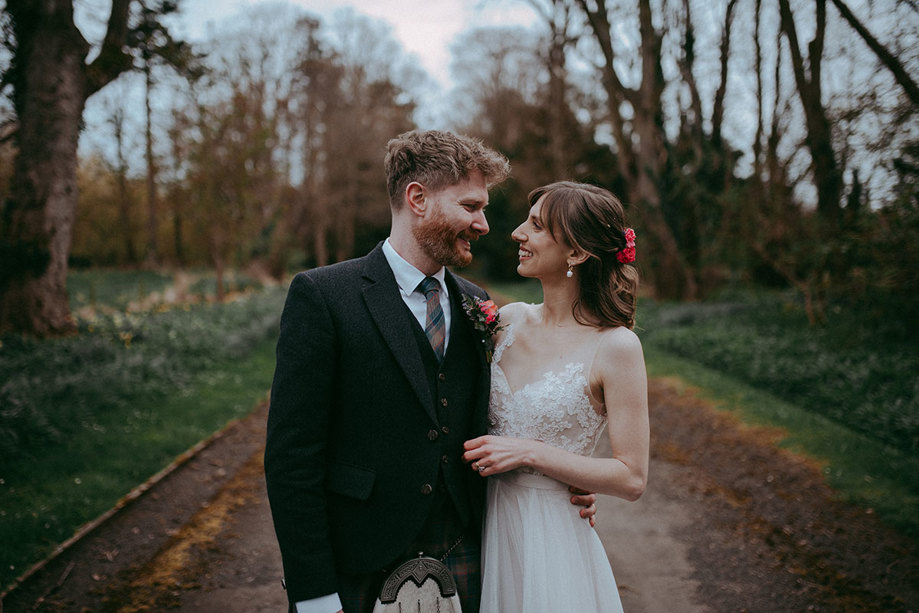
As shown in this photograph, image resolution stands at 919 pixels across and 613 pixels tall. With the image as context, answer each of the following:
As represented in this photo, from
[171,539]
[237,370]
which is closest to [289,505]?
[171,539]

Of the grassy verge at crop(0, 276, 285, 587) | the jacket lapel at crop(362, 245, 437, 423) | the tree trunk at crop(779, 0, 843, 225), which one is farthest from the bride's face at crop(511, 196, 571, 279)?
the tree trunk at crop(779, 0, 843, 225)

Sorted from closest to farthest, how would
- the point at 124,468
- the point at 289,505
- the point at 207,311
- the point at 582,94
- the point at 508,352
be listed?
the point at 289,505
the point at 508,352
the point at 124,468
the point at 207,311
the point at 582,94

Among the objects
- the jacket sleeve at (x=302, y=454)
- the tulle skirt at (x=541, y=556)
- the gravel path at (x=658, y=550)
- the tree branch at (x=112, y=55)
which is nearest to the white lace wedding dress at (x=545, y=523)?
the tulle skirt at (x=541, y=556)

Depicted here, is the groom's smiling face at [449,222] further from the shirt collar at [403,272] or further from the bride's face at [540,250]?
the bride's face at [540,250]

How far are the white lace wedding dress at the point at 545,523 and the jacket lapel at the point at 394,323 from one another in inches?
23.5

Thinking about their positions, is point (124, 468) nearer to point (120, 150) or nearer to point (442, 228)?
point (442, 228)

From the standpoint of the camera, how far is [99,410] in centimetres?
671

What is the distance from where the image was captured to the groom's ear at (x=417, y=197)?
2.17 m

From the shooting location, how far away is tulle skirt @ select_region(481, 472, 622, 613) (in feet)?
7.46

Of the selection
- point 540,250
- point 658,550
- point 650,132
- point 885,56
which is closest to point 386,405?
point 540,250

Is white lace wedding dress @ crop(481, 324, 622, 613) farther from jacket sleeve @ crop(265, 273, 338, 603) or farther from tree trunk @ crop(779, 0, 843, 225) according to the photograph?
tree trunk @ crop(779, 0, 843, 225)

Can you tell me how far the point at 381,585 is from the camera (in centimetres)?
198

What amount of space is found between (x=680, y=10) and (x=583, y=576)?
18.8 metres

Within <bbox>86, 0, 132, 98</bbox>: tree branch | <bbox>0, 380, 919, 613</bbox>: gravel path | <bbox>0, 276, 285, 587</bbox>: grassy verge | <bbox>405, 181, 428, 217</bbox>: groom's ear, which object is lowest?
<bbox>0, 380, 919, 613</bbox>: gravel path
